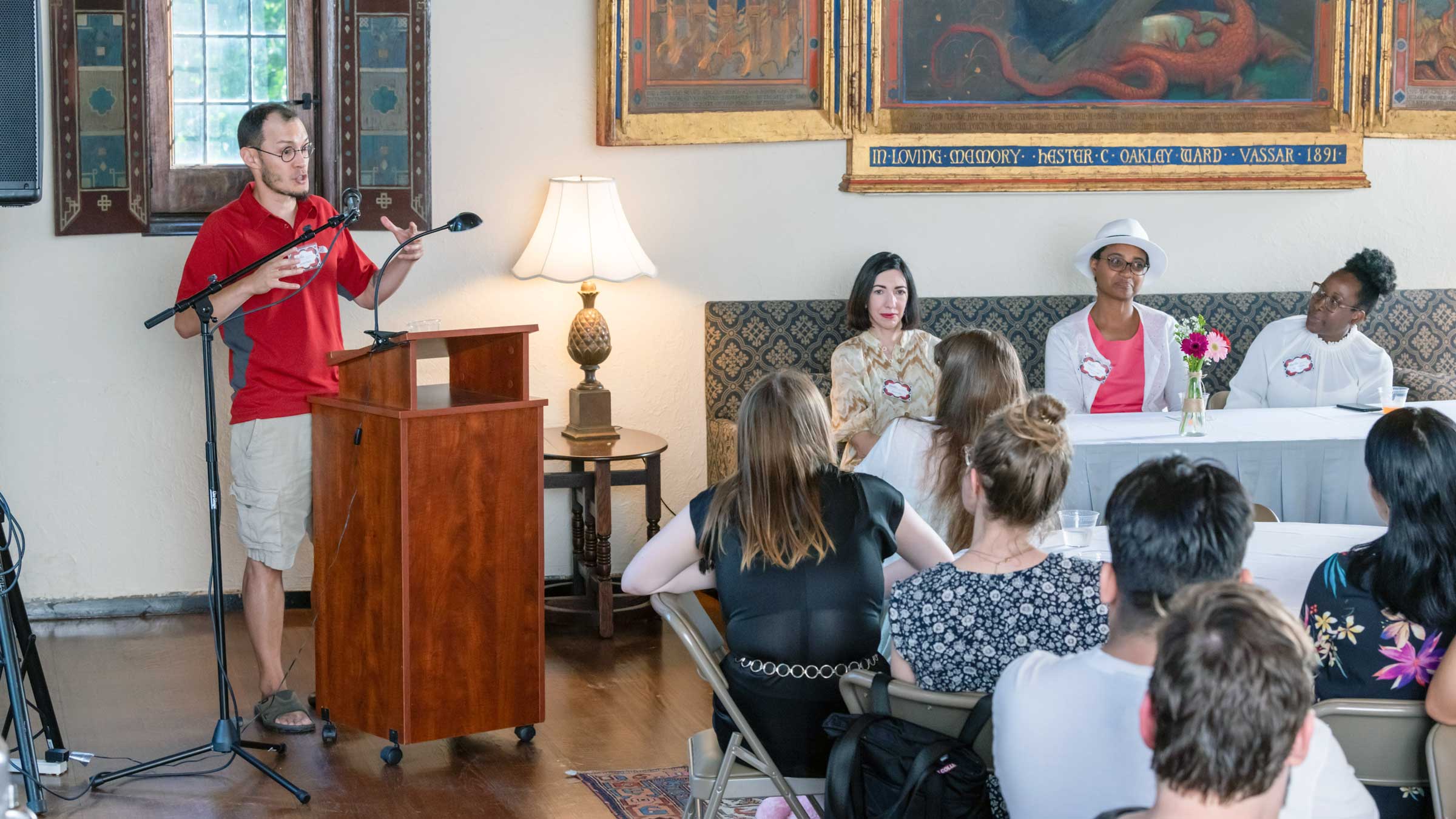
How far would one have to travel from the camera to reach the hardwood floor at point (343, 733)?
352 centimetres

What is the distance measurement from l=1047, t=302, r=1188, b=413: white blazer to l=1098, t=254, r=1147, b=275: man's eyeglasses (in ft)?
0.49

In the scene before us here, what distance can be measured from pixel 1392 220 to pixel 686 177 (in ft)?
9.98

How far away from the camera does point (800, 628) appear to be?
2.74 metres

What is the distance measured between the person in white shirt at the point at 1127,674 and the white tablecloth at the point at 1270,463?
2245mm

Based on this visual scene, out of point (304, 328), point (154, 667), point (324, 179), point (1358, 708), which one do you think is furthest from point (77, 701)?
point (1358, 708)

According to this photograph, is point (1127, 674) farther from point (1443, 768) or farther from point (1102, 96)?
point (1102, 96)

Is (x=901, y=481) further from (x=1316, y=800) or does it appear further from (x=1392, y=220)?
(x=1392, y=220)

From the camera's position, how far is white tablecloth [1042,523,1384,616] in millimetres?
2943

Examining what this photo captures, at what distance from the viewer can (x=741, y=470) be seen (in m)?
2.78

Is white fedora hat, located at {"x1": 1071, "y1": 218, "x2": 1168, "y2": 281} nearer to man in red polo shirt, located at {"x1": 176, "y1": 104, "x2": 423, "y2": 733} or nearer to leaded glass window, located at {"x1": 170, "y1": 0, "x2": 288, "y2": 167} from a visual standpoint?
man in red polo shirt, located at {"x1": 176, "y1": 104, "x2": 423, "y2": 733}

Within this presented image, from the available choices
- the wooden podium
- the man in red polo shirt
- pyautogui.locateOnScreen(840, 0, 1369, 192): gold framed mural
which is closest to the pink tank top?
pyautogui.locateOnScreen(840, 0, 1369, 192): gold framed mural

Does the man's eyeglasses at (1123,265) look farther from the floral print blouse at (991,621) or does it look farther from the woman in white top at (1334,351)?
the floral print blouse at (991,621)

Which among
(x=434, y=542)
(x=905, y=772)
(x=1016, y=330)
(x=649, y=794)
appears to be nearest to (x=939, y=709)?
(x=905, y=772)

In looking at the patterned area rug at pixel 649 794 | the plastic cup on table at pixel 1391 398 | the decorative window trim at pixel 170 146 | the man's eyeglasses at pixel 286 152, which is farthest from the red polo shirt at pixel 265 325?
the plastic cup on table at pixel 1391 398
